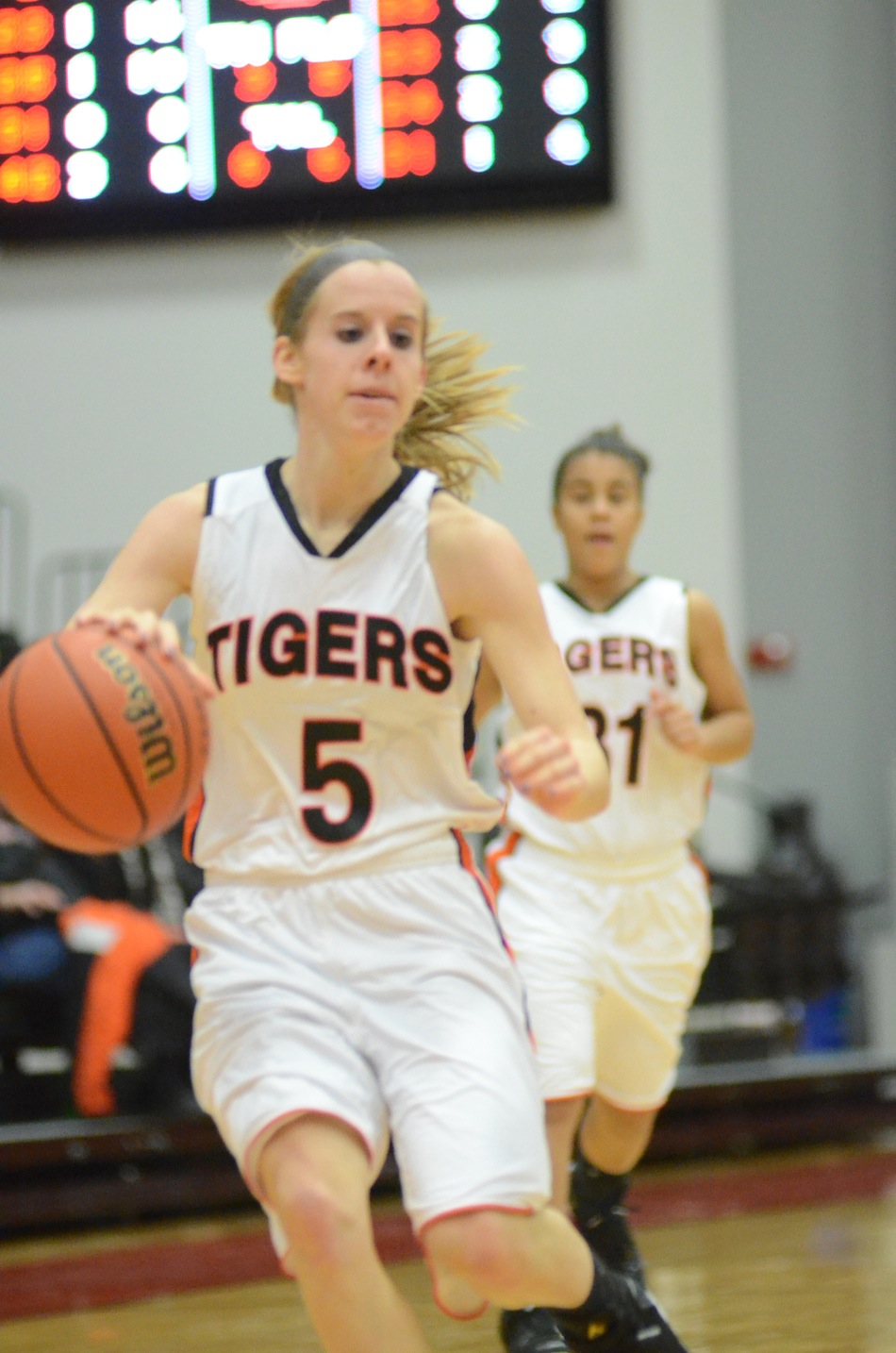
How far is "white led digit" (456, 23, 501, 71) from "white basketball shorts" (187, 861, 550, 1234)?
5136 millimetres

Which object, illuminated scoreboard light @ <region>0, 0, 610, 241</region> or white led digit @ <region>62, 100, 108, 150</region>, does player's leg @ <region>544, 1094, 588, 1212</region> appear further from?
white led digit @ <region>62, 100, 108, 150</region>

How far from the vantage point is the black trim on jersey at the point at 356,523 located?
8.43 ft

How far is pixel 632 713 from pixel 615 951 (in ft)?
1.85

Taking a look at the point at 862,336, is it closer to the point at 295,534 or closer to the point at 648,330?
the point at 648,330

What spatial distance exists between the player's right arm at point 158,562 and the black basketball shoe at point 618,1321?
4.34ft

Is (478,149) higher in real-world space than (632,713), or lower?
higher

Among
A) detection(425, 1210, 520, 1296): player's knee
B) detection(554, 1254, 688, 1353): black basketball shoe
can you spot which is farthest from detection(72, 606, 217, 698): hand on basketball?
detection(554, 1254, 688, 1353): black basketball shoe

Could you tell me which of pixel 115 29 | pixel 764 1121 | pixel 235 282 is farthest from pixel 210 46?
pixel 764 1121

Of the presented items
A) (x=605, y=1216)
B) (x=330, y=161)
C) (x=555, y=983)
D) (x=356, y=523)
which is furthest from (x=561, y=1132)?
(x=330, y=161)

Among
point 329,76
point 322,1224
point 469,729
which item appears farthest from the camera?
point 329,76

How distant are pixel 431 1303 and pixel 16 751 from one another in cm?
225

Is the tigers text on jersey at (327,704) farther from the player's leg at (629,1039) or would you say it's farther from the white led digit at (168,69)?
the white led digit at (168,69)

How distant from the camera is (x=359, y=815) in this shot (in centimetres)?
246

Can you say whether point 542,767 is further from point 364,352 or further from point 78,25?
point 78,25
